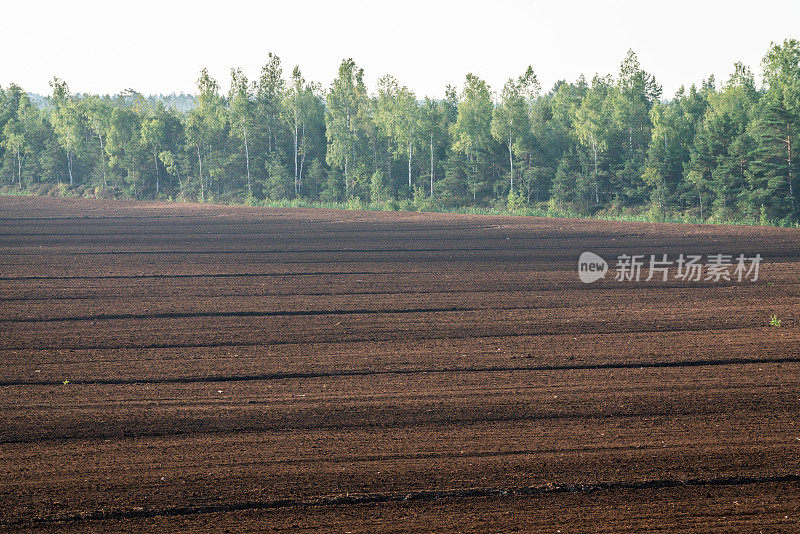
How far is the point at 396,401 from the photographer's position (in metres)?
10.5

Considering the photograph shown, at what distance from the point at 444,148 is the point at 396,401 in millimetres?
49776

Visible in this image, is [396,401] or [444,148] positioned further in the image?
[444,148]

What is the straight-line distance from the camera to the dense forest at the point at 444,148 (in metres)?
43.8

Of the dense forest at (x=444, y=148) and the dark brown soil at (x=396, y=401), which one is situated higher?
the dense forest at (x=444, y=148)

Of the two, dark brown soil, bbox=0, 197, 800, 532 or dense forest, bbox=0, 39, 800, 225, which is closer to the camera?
dark brown soil, bbox=0, 197, 800, 532

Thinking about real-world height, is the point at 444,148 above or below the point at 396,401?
above

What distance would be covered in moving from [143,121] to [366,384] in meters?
58.2

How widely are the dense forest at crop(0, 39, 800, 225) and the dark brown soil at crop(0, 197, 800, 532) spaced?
24.0m

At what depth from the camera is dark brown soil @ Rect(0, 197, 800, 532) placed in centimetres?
757

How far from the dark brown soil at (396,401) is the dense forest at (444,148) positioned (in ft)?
78.6

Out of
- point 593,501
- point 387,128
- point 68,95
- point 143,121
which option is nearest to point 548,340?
point 593,501

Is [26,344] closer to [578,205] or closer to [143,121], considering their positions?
[578,205]

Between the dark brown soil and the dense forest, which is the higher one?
the dense forest

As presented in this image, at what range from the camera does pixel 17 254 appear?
2598 cm
